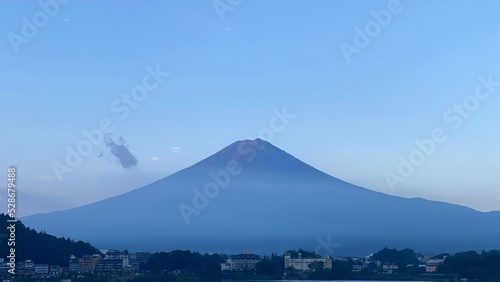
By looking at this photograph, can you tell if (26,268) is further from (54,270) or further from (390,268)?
(390,268)

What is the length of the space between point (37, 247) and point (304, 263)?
7556mm

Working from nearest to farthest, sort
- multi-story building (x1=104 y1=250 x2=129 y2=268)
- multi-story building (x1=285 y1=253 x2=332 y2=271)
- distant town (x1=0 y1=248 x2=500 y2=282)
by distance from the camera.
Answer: distant town (x1=0 y1=248 x2=500 y2=282) → multi-story building (x1=285 y1=253 x2=332 y2=271) → multi-story building (x1=104 y1=250 x2=129 y2=268)

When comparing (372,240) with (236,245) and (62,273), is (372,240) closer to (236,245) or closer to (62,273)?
(236,245)

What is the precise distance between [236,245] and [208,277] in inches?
833

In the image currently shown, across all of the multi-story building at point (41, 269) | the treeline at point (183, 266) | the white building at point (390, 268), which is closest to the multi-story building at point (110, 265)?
the treeline at point (183, 266)

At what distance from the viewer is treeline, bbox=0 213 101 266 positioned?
18.9 m

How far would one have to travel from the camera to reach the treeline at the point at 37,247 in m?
18.9

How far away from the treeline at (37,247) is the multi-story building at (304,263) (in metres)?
5.75

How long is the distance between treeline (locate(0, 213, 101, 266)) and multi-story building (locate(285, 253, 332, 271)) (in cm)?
575

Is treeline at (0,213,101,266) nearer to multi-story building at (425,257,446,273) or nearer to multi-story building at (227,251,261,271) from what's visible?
multi-story building at (227,251,261,271)

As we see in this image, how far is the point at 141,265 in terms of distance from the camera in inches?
852

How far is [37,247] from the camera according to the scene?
2028 cm

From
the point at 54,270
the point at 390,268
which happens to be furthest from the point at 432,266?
the point at 54,270

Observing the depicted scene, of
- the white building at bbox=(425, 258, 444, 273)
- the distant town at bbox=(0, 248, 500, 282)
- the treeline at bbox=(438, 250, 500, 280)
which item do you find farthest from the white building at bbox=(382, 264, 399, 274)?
the treeline at bbox=(438, 250, 500, 280)
